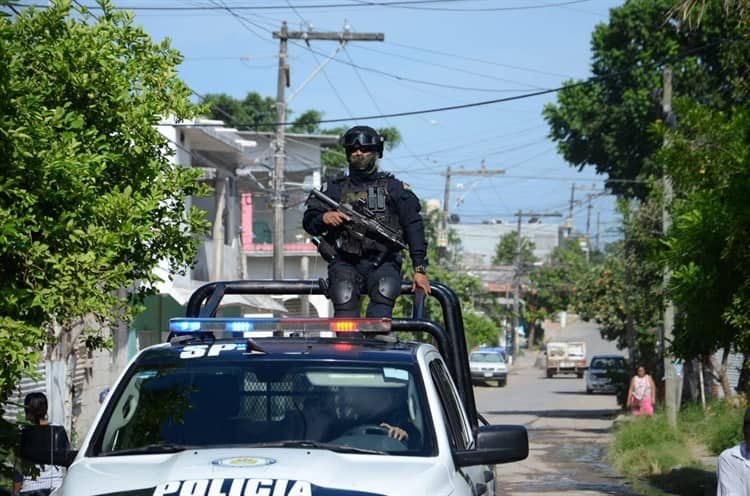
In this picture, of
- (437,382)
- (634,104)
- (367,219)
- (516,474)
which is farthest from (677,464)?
(634,104)

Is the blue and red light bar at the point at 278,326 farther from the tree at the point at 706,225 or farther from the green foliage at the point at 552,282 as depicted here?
the green foliage at the point at 552,282

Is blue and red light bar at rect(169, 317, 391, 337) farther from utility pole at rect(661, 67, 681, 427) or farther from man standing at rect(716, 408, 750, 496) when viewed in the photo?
utility pole at rect(661, 67, 681, 427)

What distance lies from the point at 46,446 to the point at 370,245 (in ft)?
10.9

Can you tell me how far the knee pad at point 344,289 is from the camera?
27.4 feet

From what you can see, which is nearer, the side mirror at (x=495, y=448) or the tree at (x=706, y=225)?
the side mirror at (x=495, y=448)

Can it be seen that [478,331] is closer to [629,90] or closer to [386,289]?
[629,90]

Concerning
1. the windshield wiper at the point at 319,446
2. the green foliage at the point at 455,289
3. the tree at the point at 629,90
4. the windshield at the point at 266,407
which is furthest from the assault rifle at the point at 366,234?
the green foliage at the point at 455,289

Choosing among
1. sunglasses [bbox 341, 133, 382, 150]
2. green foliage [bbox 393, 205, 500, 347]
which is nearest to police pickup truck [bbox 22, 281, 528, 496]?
sunglasses [bbox 341, 133, 382, 150]

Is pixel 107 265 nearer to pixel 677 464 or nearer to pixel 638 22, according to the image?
pixel 677 464

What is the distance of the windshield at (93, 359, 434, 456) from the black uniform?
91.8 inches

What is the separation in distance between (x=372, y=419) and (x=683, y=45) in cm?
3568

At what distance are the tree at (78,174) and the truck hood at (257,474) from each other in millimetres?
2103

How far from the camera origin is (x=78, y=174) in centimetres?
780

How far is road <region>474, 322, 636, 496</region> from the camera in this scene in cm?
1983
